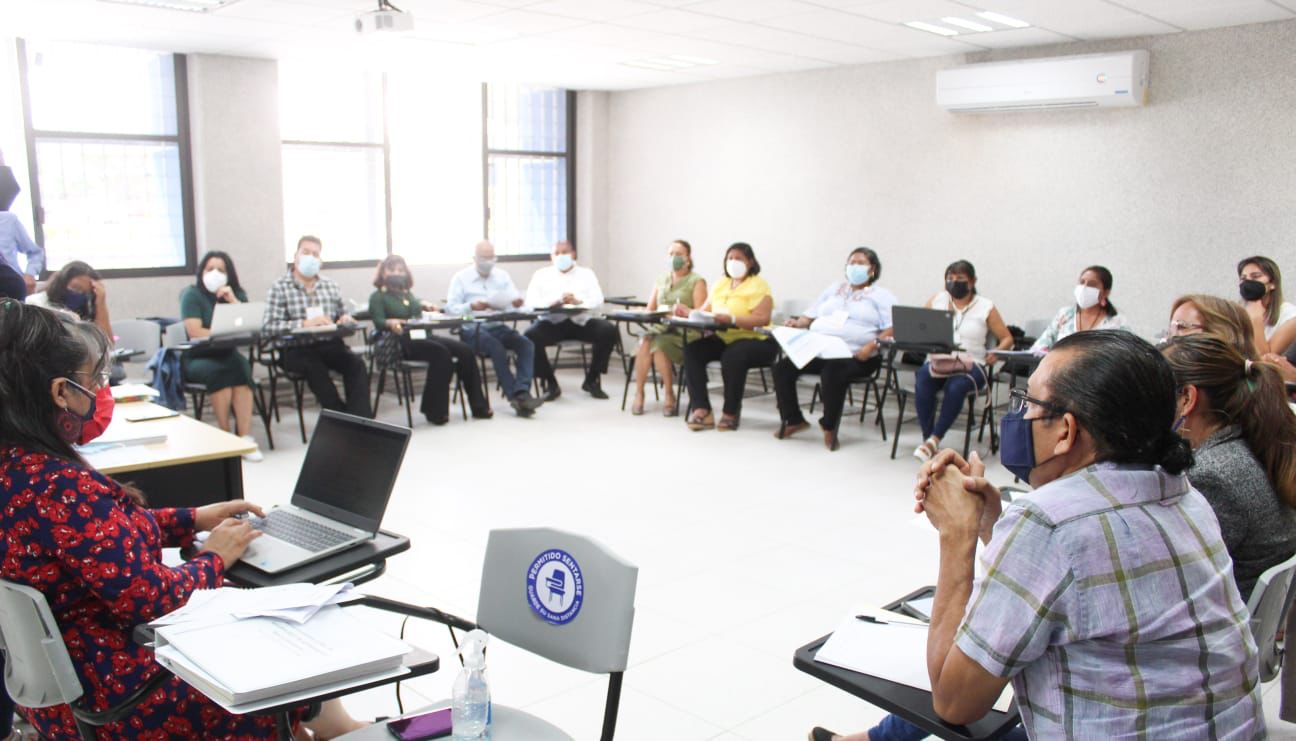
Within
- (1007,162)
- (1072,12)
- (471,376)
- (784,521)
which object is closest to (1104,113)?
(1007,162)

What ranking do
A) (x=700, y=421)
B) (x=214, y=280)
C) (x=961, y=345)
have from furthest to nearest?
1. (x=700, y=421)
2. (x=214, y=280)
3. (x=961, y=345)

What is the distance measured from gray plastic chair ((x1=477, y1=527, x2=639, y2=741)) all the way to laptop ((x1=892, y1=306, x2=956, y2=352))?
444 cm

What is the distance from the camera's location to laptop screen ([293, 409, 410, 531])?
2492mm

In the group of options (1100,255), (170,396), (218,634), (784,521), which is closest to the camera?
(218,634)

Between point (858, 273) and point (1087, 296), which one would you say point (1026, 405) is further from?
point (858, 273)

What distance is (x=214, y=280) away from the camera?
6.62 metres

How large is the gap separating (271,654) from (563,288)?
6973 millimetres

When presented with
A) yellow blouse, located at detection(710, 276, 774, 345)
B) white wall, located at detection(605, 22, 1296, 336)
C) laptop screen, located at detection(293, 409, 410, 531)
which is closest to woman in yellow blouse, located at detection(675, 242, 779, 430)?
yellow blouse, located at detection(710, 276, 774, 345)

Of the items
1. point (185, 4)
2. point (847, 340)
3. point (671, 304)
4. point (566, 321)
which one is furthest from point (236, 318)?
point (847, 340)

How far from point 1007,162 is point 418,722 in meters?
6.33

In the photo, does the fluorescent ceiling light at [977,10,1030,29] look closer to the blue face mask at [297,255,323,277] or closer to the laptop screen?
the blue face mask at [297,255,323,277]

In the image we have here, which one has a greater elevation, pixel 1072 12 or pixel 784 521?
pixel 1072 12

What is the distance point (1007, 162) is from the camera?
7.08 metres

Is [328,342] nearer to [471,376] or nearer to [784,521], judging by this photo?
[471,376]
